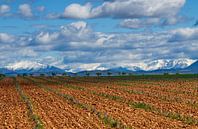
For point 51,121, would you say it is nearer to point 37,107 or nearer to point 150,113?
point 150,113

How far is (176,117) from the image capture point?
2655 centimetres

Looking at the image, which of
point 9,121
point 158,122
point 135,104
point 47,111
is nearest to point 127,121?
point 158,122

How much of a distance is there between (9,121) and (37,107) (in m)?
8.20

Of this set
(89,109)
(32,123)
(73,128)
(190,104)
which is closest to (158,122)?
(73,128)

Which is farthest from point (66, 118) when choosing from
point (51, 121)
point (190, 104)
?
point (190, 104)

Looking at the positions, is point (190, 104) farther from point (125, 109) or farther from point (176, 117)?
point (176, 117)

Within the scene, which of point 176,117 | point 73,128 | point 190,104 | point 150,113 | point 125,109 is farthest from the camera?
point 190,104

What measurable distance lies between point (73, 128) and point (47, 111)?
8.86 metres

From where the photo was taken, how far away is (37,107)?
34844mm

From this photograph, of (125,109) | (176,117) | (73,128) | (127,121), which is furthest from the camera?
(125,109)

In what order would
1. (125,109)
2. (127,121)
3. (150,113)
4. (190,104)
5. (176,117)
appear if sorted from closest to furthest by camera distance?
(127,121)
(176,117)
(150,113)
(125,109)
(190,104)

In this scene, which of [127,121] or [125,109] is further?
[125,109]

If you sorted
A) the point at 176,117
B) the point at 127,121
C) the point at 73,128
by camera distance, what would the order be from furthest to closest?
the point at 176,117, the point at 127,121, the point at 73,128

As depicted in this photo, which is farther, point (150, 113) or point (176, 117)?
point (150, 113)
